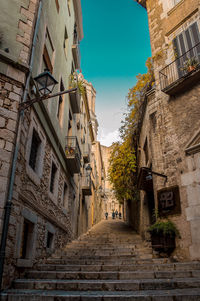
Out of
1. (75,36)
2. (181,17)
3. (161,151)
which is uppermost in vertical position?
(75,36)

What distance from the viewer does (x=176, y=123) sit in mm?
8945

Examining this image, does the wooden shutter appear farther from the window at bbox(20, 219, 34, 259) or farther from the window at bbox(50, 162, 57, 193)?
the window at bbox(20, 219, 34, 259)

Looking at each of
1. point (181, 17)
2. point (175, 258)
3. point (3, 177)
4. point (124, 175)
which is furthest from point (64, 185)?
point (181, 17)

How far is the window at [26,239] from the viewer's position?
6.39m

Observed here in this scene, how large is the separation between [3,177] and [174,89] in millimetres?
6771

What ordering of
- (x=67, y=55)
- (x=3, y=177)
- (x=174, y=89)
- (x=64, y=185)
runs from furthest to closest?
(x=67, y=55), (x=64, y=185), (x=174, y=89), (x=3, y=177)

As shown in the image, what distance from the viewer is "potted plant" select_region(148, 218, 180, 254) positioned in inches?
300

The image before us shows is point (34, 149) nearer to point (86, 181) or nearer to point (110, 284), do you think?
point (110, 284)

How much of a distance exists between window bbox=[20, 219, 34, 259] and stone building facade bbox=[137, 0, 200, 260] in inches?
171

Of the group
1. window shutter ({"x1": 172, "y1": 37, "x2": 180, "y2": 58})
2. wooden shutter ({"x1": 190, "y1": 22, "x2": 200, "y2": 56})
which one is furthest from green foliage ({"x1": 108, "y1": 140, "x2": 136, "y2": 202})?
wooden shutter ({"x1": 190, "y1": 22, "x2": 200, "y2": 56})

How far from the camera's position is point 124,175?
14094mm

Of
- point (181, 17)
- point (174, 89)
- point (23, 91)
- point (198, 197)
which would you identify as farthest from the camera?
point (181, 17)

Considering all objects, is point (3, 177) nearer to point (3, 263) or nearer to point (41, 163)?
point (3, 263)

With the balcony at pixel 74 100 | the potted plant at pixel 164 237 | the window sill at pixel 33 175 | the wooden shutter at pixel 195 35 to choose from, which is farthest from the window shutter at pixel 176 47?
the window sill at pixel 33 175
